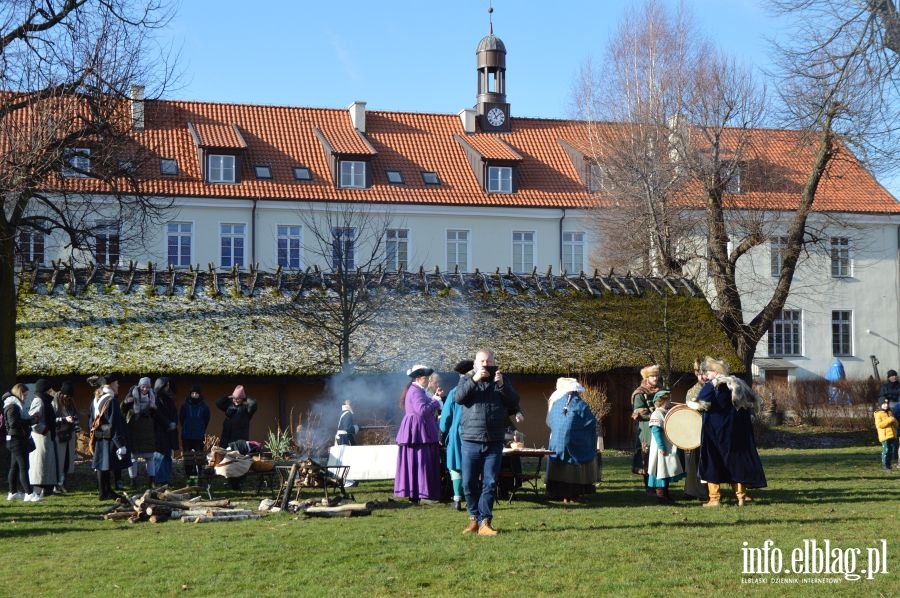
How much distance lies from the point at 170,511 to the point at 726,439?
6.30m

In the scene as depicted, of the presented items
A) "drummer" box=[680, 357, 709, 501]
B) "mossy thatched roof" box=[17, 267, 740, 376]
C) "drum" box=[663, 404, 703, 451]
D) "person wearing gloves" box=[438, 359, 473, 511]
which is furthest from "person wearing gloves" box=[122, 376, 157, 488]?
"drummer" box=[680, 357, 709, 501]

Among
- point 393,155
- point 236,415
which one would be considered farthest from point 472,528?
point 393,155

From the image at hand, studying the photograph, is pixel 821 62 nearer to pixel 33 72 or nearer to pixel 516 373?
pixel 516 373

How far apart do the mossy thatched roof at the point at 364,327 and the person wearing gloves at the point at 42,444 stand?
682cm

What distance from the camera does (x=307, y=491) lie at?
588 inches

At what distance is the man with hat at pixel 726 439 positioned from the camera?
41.5 feet

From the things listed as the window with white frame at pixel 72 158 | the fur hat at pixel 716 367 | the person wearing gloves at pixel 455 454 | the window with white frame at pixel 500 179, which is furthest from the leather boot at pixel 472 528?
the window with white frame at pixel 500 179

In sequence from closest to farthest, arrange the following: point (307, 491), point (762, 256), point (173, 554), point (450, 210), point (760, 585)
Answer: point (760, 585) < point (173, 554) < point (307, 491) < point (450, 210) < point (762, 256)

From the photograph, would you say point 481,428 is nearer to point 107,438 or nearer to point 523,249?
point 107,438

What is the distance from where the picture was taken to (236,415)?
17.0 m

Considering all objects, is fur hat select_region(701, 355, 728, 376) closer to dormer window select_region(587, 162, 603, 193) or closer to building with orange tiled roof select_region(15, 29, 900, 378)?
building with orange tiled roof select_region(15, 29, 900, 378)

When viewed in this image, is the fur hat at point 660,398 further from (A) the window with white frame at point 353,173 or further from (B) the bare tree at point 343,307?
(A) the window with white frame at point 353,173

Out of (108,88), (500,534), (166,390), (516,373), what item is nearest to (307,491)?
(166,390)

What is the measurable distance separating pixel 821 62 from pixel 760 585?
47.6 ft
